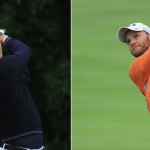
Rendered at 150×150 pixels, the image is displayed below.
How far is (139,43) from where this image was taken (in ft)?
9.47

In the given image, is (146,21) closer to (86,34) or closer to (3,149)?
(86,34)

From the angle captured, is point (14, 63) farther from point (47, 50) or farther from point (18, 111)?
point (47, 50)

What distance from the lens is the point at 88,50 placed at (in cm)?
845

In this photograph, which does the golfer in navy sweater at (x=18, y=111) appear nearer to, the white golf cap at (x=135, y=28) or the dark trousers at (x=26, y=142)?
the dark trousers at (x=26, y=142)

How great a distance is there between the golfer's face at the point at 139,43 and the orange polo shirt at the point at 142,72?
6cm

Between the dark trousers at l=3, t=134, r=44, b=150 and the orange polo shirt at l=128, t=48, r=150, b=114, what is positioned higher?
the orange polo shirt at l=128, t=48, r=150, b=114

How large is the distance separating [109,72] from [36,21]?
139 cm

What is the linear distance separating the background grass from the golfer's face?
3451 mm

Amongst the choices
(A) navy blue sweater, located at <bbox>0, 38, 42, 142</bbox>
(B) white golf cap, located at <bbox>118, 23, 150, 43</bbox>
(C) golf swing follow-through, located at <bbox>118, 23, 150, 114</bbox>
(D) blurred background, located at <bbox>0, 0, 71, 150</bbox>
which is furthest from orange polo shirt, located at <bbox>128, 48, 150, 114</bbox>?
(D) blurred background, located at <bbox>0, 0, 71, 150</bbox>

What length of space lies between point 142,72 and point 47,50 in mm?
4996

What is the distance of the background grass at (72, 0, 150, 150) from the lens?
691 cm

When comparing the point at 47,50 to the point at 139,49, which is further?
the point at 47,50

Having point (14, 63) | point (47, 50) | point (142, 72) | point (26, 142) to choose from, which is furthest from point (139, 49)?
point (47, 50)

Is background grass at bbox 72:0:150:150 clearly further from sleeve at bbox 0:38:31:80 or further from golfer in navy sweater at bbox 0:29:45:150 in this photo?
sleeve at bbox 0:38:31:80
